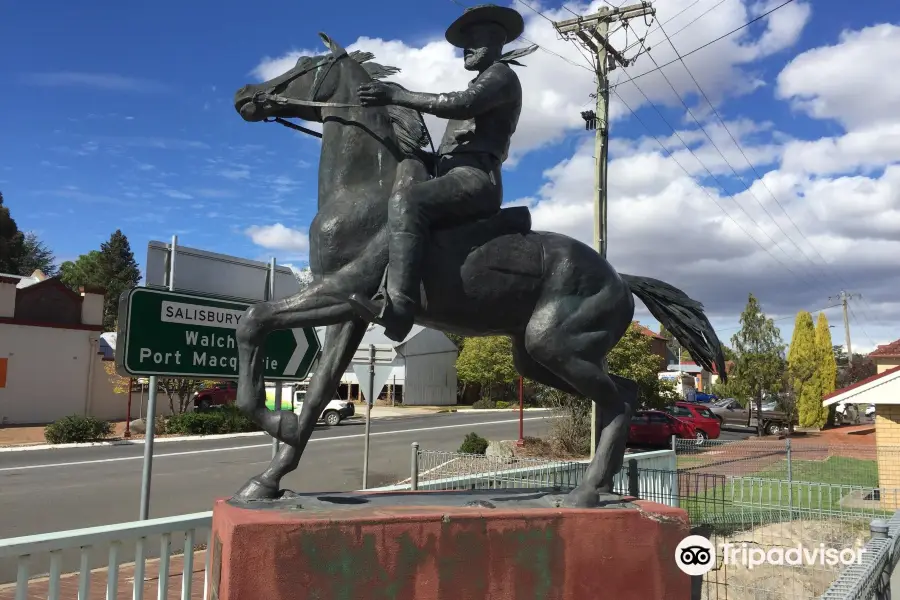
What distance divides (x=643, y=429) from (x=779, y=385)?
10506 mm

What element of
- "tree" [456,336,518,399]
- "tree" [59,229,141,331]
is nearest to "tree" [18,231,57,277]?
"tree" [59,229,141,331]

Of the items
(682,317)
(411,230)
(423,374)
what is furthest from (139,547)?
(423,374)

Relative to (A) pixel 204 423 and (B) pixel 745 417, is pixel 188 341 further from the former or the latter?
(B) pixel 745 417

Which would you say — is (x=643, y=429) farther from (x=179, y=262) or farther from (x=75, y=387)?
(x=75, y=387)

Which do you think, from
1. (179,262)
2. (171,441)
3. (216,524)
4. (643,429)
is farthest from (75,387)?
(216,524)

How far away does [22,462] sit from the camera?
651 inches

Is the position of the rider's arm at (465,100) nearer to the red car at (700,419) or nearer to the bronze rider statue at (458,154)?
the bronze rider statue at (458,154)

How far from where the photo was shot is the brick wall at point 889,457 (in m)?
11.8

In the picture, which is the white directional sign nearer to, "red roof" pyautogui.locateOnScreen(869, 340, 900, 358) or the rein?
the rein

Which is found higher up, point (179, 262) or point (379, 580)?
point (179, 262)

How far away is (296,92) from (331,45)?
0.38m

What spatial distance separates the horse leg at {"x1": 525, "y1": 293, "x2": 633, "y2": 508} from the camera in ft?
13.3

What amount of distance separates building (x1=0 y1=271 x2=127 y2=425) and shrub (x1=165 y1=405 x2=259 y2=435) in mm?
6492

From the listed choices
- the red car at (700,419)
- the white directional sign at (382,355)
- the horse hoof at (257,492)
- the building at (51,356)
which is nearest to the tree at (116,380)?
the building at (51,356)
